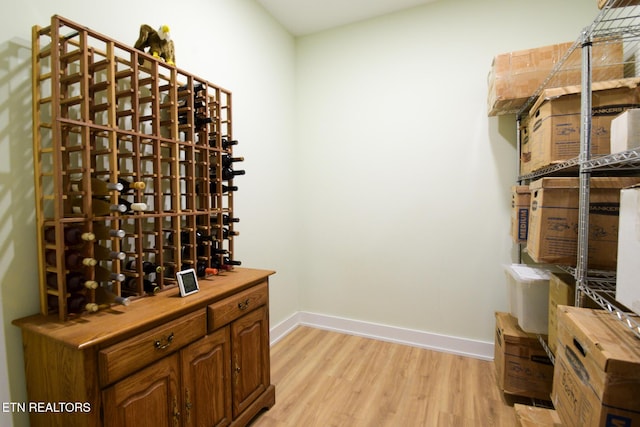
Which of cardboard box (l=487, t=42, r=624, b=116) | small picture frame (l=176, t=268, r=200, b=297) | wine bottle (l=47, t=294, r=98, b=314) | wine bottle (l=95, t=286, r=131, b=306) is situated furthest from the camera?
cardboard box (l=487, t=42, r=624, b=116)

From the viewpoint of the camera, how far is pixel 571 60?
1.86 m

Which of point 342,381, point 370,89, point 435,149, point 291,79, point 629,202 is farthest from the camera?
point 291,79

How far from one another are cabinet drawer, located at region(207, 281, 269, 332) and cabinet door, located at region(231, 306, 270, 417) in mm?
45

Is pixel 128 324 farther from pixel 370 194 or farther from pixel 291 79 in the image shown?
pixel 291 79

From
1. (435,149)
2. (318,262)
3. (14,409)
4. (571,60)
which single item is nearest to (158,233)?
(14,409)

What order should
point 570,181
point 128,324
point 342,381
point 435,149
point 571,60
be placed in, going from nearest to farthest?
point 128,324 < point 570,181 < point 571,60 < point 342,381 < point 435,149

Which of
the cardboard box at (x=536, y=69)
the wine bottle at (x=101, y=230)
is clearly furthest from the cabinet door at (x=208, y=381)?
the cardboard box at (x=536, y=69)

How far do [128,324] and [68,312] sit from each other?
0.31 meters

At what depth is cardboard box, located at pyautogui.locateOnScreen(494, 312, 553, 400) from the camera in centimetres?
186

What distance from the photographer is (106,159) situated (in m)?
1.55

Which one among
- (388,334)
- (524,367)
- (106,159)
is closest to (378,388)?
(388,334)

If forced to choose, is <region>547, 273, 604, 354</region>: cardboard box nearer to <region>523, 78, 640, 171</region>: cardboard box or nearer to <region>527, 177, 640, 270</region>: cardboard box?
<region>527, 177, 640, 270</region>: cardboard box

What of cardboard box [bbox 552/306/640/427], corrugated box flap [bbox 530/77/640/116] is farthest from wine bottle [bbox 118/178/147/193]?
corrugated box flap [bbox 530/77/640/116]

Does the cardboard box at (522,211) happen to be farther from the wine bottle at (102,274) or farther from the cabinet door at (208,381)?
the wine bottle at (102,274)
